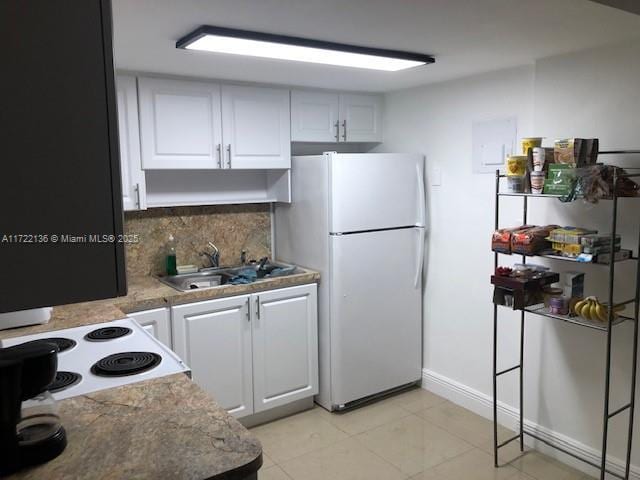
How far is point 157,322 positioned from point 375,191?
155cm

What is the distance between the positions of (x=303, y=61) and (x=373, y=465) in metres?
2.15

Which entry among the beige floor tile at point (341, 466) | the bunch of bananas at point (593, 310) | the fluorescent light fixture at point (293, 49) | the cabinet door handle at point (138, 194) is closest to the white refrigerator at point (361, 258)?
the beige floor tile at point (341, 466)

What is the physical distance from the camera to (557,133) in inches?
106

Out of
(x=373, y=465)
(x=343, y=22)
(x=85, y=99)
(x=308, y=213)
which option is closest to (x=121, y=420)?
(x=85, y=99)

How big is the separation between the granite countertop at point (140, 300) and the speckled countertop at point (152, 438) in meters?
0.47

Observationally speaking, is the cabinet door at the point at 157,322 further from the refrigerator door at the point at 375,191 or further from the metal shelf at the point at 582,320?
the metal shelf at the point at 582,320

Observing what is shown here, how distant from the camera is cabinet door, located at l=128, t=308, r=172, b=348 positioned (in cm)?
277

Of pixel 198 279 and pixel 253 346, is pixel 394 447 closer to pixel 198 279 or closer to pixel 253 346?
pixel 253 346

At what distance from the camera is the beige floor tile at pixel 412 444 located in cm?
283

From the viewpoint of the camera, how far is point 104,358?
5.88 feet

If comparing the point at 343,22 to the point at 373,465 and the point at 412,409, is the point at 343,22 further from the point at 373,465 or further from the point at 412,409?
the point at 412,409

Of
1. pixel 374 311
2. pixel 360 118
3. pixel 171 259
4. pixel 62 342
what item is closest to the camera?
pixel 62 342

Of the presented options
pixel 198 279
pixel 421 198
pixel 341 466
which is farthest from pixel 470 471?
pixel 198 279

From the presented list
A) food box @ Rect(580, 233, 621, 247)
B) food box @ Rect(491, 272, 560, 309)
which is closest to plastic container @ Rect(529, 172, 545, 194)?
food box @ Rect(580, 233, 621, 247)
